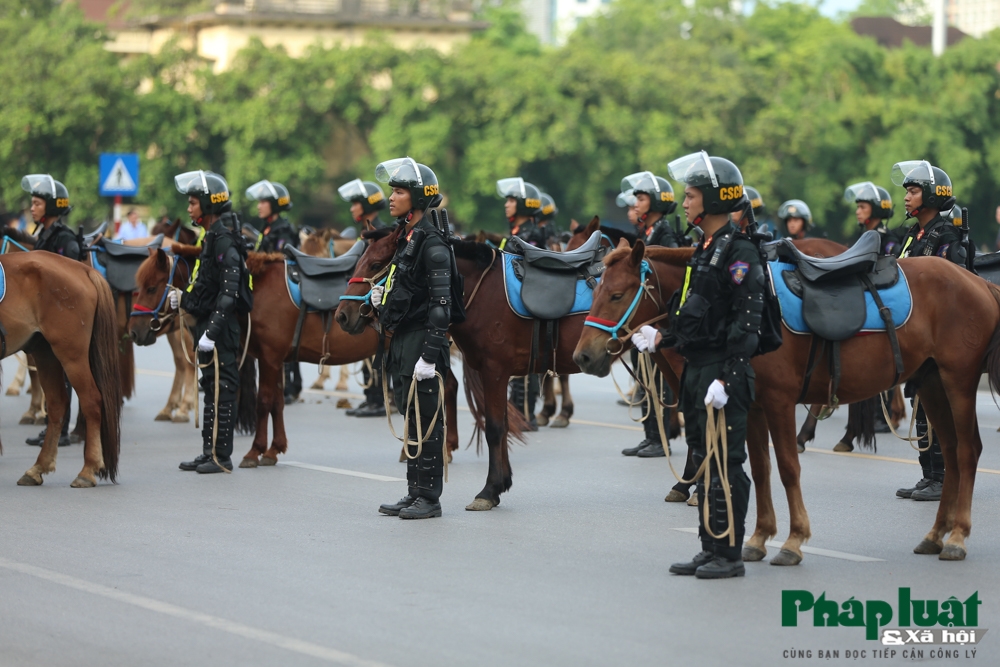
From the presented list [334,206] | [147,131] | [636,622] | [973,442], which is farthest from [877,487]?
[334,206]

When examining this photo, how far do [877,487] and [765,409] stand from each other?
362 centimetres

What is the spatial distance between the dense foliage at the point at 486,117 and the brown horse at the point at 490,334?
3951 centimetres

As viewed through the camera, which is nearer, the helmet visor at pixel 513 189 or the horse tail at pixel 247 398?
the horse tail at pixel 247 398

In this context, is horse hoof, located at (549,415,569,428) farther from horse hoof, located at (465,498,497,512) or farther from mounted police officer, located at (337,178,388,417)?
horse hoof, located at (465,498,497,512)

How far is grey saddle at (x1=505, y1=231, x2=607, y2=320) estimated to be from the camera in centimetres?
1109

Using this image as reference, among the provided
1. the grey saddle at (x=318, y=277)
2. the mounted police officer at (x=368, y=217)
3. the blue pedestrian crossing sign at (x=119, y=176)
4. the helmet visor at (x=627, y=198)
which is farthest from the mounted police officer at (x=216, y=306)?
the blue pedestrian crossing sign at (x=119, y=176)

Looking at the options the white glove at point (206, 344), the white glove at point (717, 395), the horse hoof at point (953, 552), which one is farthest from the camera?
the white glove at point (206, 344)

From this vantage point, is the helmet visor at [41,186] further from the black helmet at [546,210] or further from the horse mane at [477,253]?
the black helmet at [546,210]

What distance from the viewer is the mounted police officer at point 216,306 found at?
12312 mm

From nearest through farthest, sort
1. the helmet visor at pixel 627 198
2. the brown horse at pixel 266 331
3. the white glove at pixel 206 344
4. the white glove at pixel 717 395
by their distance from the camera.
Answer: the white glove at pixel 717 395 → the white glove at pixel 206 344 → the brown horse at pixel 266 331 → the helmet visor at pixel 627 198

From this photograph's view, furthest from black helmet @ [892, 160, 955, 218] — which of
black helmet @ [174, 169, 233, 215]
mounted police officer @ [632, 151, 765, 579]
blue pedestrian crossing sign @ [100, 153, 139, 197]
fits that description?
blue pedestrian crossing sign @ [100, 153, 139, 197]

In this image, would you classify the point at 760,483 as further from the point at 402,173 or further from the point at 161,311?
the point at 161,311

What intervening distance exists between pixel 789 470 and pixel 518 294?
10.7 feet

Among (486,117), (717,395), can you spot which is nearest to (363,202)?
(717,395)
